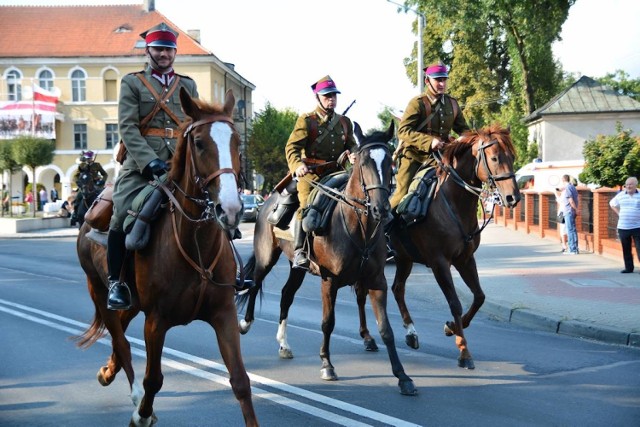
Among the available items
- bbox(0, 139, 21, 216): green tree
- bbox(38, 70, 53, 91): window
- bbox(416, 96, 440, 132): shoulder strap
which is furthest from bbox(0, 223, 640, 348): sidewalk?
bbox(38, 70, 53, 91): window

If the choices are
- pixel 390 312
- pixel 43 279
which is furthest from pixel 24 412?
pixel 43 279

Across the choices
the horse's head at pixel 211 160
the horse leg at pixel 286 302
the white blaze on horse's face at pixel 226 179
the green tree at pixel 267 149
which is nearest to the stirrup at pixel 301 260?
the horse leg at pixel 286 302

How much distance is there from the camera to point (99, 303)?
7629mm

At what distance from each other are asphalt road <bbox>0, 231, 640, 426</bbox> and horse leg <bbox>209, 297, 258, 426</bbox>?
3.42ft

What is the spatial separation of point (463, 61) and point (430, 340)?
49443mm

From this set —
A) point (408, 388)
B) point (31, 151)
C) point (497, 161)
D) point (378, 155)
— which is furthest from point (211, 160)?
point (31, 151)

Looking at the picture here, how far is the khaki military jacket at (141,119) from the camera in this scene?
6.26 metres

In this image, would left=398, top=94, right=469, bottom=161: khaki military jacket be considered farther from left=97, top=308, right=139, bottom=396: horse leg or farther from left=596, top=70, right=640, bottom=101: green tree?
left=596, top=70, right=640, bottom=101: green tree

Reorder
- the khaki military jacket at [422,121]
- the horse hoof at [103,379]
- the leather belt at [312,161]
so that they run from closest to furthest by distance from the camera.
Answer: the horse hoof at [103,379]
the leather belt at [312,161]
the khaki military jacket at [422,121]

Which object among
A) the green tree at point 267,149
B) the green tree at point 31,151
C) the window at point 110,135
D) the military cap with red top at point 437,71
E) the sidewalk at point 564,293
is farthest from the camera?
the green tree at point 267,149

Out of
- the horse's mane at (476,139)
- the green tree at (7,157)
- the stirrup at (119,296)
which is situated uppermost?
the green tree at (7,157)

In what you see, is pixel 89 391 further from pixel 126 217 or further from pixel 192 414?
pixel 126 217

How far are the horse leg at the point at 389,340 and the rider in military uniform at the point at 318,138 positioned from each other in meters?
1.14

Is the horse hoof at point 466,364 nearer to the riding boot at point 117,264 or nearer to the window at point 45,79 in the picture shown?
the riding boot at point 117,264
